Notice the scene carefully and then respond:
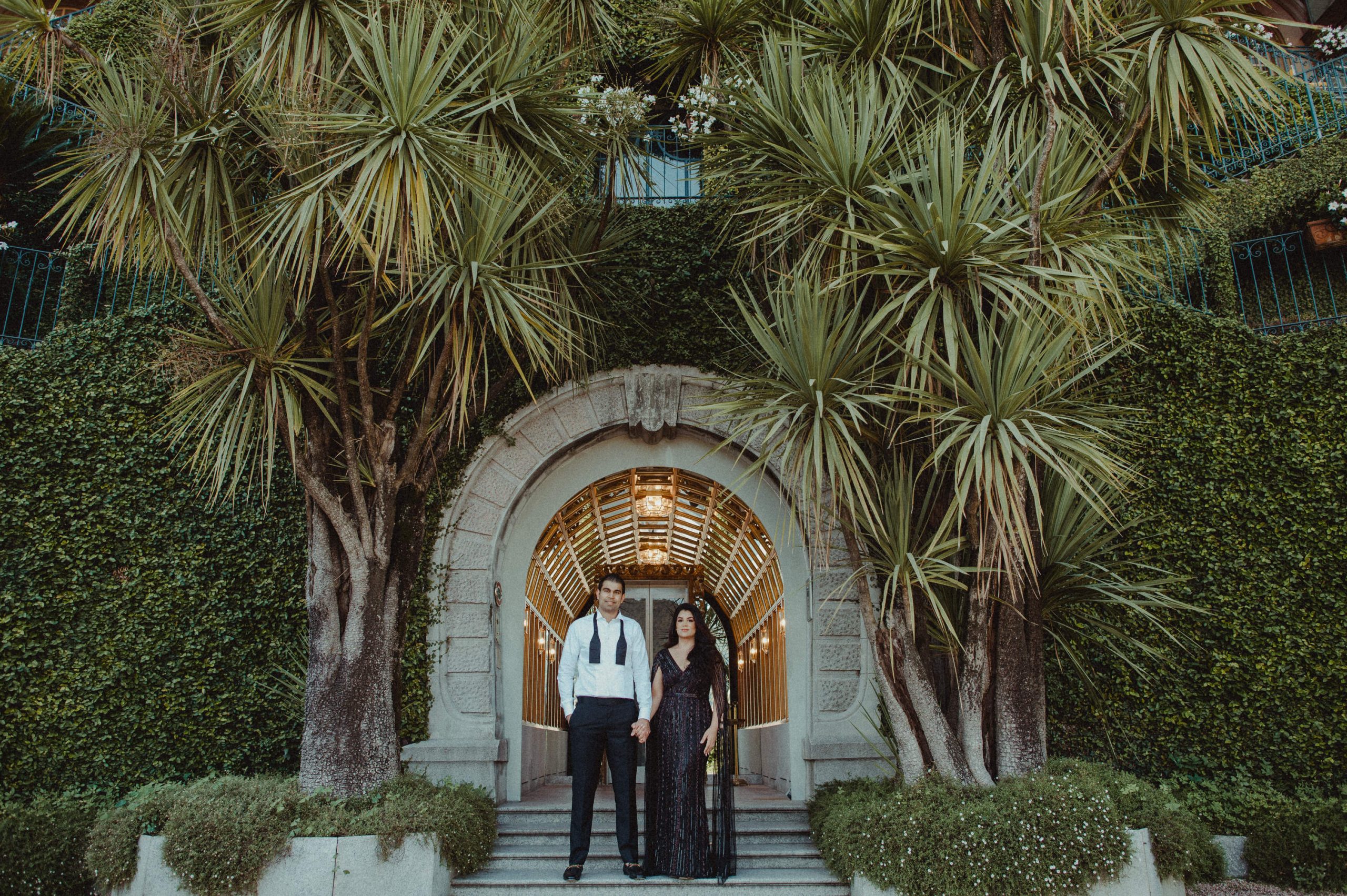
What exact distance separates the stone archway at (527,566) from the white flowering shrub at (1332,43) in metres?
10.3

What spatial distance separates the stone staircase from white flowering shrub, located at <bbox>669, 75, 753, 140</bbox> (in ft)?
17.2

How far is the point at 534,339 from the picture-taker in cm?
582

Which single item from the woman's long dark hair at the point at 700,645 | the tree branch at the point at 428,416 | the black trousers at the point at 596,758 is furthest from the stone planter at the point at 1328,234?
the tree branch at the point at 428,416

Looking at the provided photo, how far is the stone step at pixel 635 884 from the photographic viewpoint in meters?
5.41

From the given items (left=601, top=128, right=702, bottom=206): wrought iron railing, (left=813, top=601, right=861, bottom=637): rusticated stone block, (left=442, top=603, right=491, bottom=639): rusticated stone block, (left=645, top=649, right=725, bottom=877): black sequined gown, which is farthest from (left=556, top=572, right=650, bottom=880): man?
(left=601, top=128, right=702, bottom=206): wrought iron railing

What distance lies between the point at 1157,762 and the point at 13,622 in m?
9.33

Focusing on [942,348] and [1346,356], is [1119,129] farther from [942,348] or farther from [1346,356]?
[1346,356]

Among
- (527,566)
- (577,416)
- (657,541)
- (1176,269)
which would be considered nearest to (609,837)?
(527,566)

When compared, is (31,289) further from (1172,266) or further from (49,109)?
(1172,266)

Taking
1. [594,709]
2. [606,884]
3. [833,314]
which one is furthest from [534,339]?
[606,884]

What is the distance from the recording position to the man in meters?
5.55

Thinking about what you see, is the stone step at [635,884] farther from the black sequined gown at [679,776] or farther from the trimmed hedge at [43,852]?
the trimmed hedge at [43,852]

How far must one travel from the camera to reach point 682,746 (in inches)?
221

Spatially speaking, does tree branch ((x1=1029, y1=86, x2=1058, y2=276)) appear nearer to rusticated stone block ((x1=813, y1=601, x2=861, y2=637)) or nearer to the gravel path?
rusticated stone block ((x1=813, y1=601, x2=861, y2=637))
